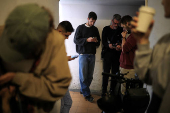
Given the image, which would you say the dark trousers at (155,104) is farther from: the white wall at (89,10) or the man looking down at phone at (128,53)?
the white wall at (89,10)

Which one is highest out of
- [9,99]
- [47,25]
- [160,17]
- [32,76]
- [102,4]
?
[102,4]

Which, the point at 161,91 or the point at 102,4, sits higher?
the point at 102,4

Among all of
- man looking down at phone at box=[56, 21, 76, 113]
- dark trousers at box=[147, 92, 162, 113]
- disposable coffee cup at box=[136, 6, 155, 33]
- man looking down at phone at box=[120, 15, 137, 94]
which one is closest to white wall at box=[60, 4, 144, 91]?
man looking down at phone at box=[120, 15, 137, 94]

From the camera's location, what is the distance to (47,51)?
29.2 inches

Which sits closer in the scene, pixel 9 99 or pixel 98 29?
pixel 9 99

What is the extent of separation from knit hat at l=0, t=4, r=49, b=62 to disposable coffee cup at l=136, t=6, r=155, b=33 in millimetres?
463

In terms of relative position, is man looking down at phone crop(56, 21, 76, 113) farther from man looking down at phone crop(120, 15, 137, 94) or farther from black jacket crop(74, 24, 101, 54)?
black jacket crop(74, 24, 101, 54)

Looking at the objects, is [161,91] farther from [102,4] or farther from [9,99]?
[102,4]

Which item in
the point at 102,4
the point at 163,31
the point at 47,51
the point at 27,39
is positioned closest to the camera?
the point at 27,39

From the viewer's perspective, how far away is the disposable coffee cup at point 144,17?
2.35 feet

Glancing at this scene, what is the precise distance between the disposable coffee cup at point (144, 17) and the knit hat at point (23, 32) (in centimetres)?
46

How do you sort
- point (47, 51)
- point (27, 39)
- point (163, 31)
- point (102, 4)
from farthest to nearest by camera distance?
point (102, 4) → point (163, 31) → point (47, 51) → point (27, 39)

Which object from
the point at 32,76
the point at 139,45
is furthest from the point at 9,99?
the point at 139,45

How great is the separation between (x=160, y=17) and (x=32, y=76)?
1697 mm
